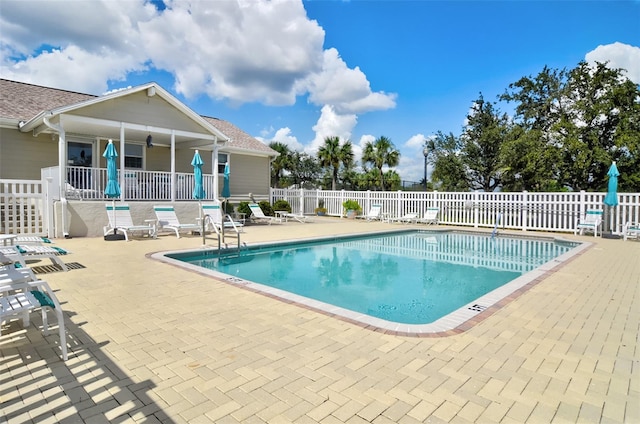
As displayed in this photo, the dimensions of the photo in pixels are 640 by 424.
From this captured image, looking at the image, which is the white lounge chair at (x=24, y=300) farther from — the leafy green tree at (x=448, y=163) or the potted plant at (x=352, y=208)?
the leafy green tree at (x=448, y=163)

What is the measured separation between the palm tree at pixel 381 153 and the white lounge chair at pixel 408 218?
15627mm

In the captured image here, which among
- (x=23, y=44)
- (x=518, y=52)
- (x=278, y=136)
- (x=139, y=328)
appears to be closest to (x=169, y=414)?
(x=139, y=328)

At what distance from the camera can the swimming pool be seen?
541 cm

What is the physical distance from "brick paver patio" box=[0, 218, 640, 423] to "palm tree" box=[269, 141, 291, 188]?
31.0 m

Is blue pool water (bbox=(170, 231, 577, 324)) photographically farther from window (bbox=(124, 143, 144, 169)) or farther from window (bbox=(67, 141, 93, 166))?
window (bbox=(124, 143, 144, 169))

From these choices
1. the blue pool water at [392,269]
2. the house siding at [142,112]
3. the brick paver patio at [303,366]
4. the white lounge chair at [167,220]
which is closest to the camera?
the brick paver patio at [303,366]

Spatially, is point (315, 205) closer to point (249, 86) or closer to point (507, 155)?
point (249, 86)

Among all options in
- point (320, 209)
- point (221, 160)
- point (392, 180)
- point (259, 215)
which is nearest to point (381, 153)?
point (392, 180)

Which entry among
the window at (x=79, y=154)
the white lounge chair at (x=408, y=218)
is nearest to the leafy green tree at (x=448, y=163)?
the white lounge chair at (x=408, y=218)

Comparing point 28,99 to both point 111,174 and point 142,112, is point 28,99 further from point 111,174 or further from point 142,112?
point 111,174

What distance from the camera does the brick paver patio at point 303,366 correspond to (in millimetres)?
2457

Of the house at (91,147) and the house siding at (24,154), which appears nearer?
the house at (91,147)

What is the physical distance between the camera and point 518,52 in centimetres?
1695

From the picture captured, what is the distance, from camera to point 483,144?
27.2 meters
